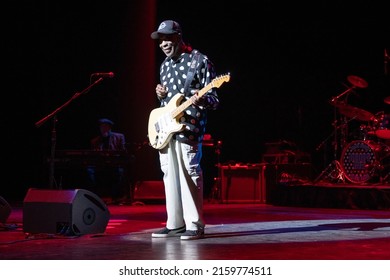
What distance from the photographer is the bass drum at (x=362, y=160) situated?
11.6 metres

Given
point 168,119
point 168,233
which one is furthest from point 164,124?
point 168,233

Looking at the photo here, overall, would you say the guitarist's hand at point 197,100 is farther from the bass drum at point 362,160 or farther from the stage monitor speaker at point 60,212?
the bass drum at point 362,160

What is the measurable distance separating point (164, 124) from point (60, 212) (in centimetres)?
135

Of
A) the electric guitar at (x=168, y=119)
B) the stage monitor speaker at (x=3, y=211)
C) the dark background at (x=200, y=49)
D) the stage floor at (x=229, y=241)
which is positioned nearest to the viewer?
the stage floor at (x=229, y=241)

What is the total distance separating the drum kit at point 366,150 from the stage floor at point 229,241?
287 cm

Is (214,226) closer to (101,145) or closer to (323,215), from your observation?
(323,215)

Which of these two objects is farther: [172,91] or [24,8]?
[24,8]

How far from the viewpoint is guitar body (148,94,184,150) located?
6.23 meters

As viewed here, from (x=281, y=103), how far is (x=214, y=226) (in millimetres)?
7178

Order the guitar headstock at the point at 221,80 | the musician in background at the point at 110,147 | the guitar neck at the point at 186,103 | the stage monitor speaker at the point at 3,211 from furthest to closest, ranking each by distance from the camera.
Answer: the musician in background at the point at 110,147 < the stage monitor speaker at the point at 3,211 < the guitar neck at the point at 186,103 < the guitar headstock at the point at 221,80

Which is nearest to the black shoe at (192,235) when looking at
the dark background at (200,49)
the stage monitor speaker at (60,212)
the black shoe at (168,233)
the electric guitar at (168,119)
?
the black shoe at (168,233)
